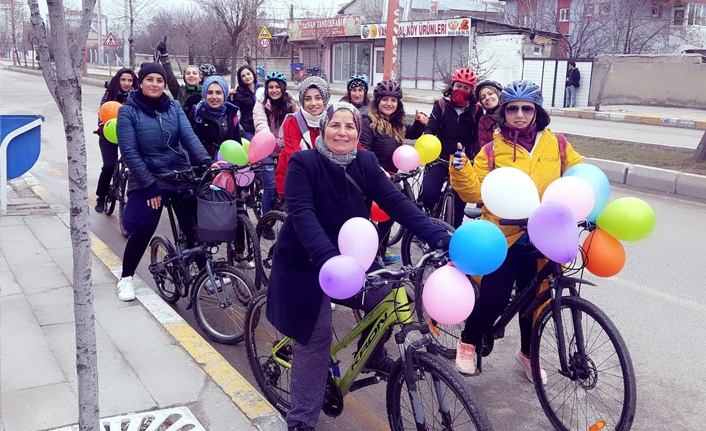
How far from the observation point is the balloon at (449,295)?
110 inches

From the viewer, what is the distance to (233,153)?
539 centimetres

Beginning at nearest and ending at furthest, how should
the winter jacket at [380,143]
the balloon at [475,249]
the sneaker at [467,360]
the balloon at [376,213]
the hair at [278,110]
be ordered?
the balloon at [475,249]
the sneaker at [467,360]
the balloon at [376,213]
the winter jacket at [380,143]
the hair at [278,110]

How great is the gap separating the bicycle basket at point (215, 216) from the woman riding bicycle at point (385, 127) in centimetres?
158

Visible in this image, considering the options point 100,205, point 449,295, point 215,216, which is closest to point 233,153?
point 215,216

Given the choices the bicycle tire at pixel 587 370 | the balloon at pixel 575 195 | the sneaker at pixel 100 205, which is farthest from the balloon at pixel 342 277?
the sneaker at pixel 100 205

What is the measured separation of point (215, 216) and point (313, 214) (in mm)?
1928

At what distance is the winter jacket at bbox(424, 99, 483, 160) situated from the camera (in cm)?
630

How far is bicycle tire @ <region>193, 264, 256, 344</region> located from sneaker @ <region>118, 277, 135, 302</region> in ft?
2.19

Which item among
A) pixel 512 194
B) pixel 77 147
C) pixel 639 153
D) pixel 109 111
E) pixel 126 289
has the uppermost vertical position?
pixel 77 147

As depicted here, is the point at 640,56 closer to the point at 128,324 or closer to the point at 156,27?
the point at 128,324

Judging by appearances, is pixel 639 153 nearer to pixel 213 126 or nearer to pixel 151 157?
pixel 213 126

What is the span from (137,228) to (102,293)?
0.64m

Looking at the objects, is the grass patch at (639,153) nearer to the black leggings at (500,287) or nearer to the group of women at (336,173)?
the group of women at (336,173)

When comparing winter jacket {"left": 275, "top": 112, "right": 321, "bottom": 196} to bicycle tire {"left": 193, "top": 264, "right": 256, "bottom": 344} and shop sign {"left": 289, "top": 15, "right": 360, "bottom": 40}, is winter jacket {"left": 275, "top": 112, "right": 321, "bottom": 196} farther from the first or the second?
shop sign {"left": 289, "top": 15, "right": 360, "bottom": 40}
